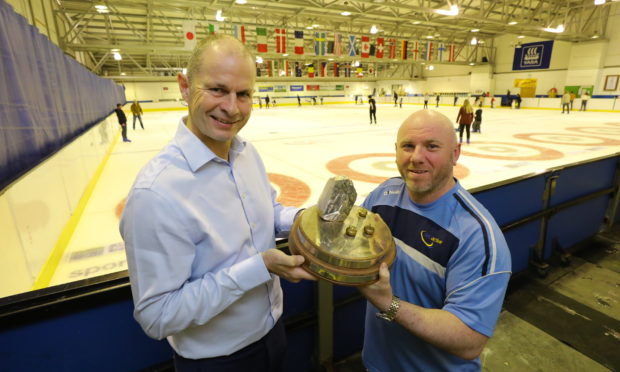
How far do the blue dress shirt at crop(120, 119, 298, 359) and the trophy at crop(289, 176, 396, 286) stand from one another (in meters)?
0.18

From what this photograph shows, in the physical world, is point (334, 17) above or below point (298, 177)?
above

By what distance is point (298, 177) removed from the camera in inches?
251

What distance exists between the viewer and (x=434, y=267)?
142cm

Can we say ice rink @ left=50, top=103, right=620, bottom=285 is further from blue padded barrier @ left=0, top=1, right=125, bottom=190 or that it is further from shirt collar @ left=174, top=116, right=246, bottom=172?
blue padded barrier @ left=0, top=1, right=125, bottom=190

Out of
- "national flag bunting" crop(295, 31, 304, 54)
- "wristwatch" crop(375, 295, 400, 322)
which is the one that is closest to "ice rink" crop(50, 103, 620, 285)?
"wristwatch" crop(375, 295, 400, 322)

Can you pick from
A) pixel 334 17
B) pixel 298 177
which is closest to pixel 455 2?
pixel 334 17

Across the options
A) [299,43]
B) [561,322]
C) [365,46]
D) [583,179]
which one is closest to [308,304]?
[561,322]

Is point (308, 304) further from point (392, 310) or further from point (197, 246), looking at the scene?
point (197, 246)

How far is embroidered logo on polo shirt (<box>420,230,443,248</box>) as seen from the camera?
1403 millimetres

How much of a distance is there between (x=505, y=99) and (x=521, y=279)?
94.8 feet

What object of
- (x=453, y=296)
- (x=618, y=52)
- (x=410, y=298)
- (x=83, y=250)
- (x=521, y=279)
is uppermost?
(x=618, y=52)

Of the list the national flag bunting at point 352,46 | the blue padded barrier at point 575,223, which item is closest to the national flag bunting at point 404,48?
the national flag bunting at point 352,46

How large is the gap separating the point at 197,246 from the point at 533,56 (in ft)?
115

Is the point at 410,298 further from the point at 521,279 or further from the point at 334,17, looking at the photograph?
the point at 334,17
